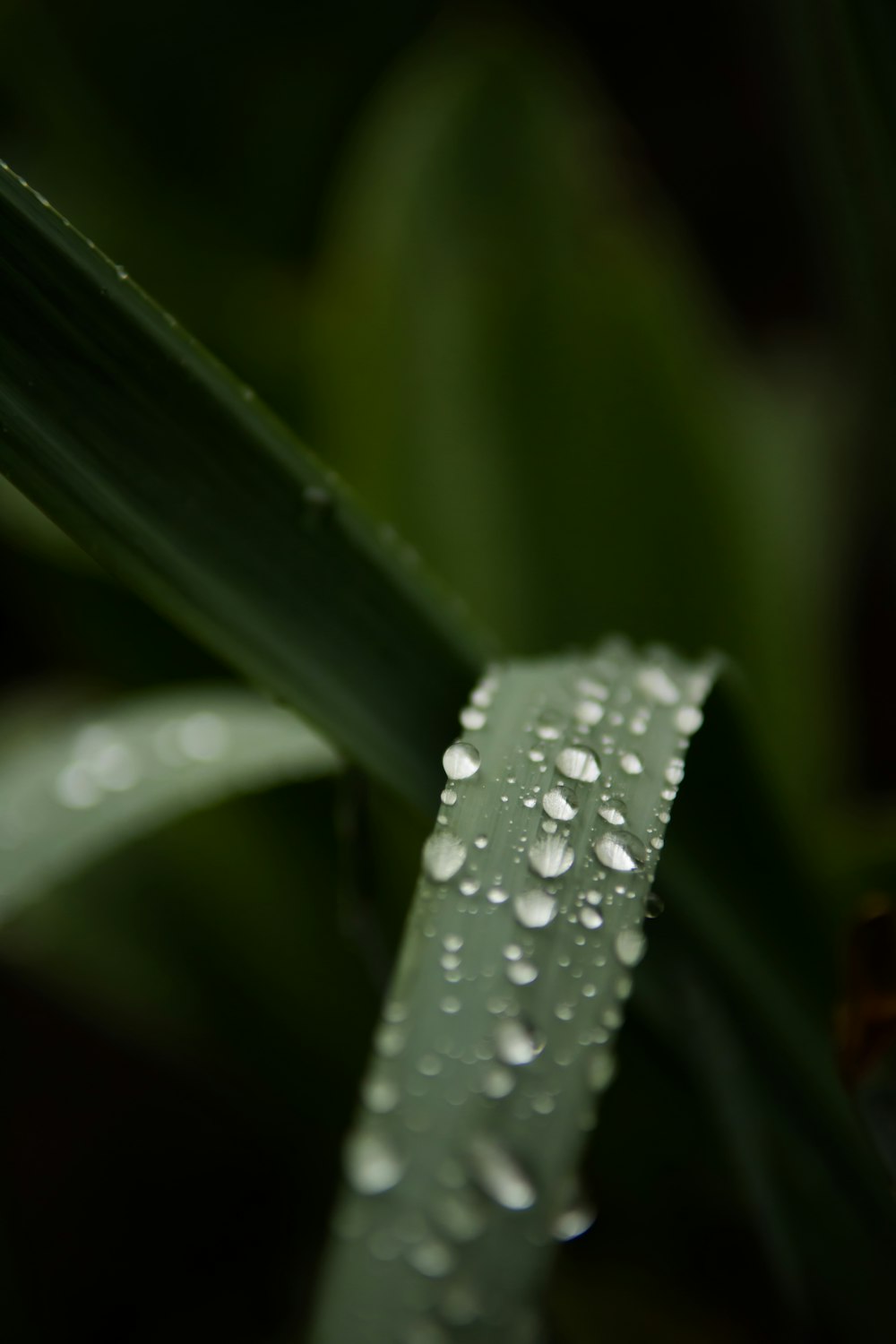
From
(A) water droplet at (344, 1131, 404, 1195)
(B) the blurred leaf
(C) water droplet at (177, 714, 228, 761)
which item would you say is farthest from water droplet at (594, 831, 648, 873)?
(B) the blurred leaf

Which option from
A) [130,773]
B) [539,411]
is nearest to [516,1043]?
[130,773]

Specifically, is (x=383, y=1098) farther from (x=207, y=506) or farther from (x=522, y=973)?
(x=207, y=506)

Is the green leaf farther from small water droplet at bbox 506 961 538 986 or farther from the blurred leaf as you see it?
the blurred leaf

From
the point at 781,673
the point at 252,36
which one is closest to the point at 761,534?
the point at 781,673

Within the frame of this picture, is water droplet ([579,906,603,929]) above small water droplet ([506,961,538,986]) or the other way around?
above

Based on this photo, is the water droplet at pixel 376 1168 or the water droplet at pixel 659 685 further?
the water droplet at pixel 659 685

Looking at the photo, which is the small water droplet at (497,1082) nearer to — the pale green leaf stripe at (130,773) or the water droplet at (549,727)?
the water droplet at (549,727)

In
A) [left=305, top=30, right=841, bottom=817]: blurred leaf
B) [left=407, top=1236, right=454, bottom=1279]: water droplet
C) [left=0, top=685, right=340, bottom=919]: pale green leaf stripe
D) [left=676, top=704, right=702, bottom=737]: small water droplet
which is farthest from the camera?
[left=305, top=30, right=841, bottom=817]: blurred leaf

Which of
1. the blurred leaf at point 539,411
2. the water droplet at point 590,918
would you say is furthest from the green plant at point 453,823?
the blurred leaf at point 539,411
